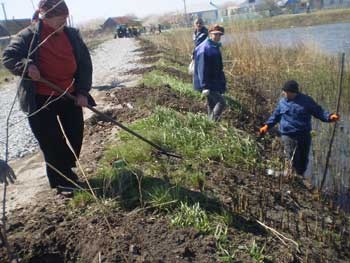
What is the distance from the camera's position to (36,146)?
20.6 feet

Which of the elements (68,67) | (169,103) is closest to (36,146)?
(169,103)

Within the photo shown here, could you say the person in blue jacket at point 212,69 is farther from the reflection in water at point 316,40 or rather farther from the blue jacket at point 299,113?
the reflection in water at point 316,40

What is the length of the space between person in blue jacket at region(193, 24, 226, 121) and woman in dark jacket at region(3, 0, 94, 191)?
2.70 m

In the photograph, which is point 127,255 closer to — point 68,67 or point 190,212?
point 190,212

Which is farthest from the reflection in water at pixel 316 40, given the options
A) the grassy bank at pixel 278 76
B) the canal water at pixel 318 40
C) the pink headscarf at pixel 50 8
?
the pink headscarf at pixel 50 8

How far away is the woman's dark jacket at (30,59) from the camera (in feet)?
11.5

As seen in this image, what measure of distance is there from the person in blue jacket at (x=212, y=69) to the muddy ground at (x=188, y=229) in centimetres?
177

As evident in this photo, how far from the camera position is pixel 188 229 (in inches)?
136

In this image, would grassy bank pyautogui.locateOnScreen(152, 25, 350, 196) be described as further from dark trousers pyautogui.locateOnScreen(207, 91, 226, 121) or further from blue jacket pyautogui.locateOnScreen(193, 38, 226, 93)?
blue jacket pyautogui.locateOnScreen(193, 38, 226, 93)

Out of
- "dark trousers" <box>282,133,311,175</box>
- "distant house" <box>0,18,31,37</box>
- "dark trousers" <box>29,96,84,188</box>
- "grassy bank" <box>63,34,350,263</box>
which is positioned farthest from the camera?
"dark trousers" <box>282,133,311,175</box>

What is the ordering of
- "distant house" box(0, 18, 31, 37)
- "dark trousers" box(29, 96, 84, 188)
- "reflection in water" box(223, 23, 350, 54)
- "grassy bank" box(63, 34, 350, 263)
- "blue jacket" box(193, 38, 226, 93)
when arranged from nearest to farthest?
"distant house" box(0, 18, 31, 37)
"grassy bank" box(63, 34, 350, 263)
"dark trousers" box(29, 96, 84, 188)
"blue jacket" box(193, 38, 226, 93)
"reflection in water" box(223, 23, 350, 54)

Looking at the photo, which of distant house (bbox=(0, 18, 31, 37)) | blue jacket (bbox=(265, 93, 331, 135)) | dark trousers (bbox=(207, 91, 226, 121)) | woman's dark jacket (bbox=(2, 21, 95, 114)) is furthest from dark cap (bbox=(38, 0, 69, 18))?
dark trousers (bbox=(207, 91, 226, 121))

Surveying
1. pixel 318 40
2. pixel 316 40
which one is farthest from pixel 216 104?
pixel 318 40

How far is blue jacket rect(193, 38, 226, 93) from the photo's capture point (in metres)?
6.31
